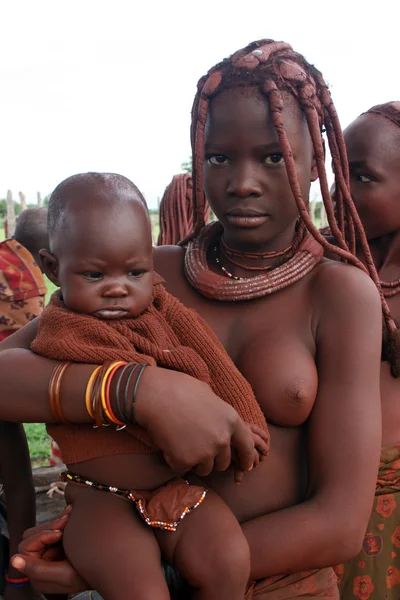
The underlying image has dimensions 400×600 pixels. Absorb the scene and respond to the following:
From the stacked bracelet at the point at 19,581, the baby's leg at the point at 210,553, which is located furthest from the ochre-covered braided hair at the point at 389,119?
the stacked bracelet at the point at 19,581

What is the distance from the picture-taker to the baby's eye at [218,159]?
166cm

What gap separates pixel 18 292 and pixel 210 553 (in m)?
3.32

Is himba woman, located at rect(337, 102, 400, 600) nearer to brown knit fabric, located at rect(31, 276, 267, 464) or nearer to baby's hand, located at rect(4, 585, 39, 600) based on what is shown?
brown knit fabric, located at rect(31, 276, 267, 464)

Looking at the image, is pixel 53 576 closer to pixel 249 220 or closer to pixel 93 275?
pixel 93 275

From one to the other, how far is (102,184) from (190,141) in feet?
1.19

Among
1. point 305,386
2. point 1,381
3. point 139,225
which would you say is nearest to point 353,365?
point 305,386

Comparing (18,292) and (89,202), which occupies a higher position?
(89,202)

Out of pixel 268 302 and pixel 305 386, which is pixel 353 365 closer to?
pixel 305 386

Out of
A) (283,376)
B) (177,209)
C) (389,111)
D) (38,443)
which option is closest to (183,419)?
(283,376)

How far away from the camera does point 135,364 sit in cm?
142

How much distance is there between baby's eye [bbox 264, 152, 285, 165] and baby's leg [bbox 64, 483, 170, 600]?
0.96 metres

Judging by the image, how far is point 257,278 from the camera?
5.55ft

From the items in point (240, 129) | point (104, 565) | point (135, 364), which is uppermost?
point (240, 129)

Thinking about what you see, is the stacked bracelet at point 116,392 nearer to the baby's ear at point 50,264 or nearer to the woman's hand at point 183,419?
the woman's hand at point 183,419
